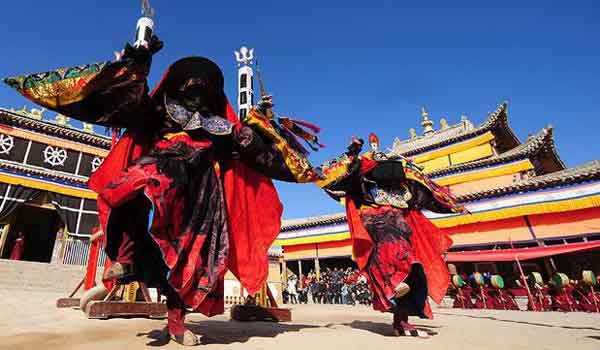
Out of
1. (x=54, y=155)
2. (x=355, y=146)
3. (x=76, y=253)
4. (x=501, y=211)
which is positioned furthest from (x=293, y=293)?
(x=54, y=155)

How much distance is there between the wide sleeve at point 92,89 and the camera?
2.37 m

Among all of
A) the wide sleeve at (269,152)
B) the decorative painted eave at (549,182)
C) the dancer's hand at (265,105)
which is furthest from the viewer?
the decorative painted eave at (549,182)

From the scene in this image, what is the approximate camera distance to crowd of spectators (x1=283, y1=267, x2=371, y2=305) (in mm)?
14666

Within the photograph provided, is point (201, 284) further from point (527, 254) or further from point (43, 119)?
point (43, 119)

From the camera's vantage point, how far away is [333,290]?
15.8 meters

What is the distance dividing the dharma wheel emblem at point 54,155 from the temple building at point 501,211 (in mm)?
13072

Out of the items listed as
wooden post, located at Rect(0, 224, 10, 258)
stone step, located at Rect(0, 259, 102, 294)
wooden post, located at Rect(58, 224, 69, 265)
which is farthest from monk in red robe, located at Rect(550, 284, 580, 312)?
wooden post, located at Rect(0, 224, 10, 258)

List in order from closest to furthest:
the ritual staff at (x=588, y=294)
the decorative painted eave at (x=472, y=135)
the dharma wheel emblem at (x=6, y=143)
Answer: the ritual staff at (x=588, y=294)
the dharma wheel emblem at (x=6, y=143)
the decorative painted eave at (x=472, y=135)

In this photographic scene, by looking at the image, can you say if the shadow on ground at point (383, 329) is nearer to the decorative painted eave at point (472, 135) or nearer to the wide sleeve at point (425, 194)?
the wide sleeve at point (425, 194)

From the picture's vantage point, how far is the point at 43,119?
17.5m

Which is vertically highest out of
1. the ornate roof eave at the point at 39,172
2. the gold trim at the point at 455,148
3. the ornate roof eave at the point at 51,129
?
the ornate roof eave at the point at 51,129

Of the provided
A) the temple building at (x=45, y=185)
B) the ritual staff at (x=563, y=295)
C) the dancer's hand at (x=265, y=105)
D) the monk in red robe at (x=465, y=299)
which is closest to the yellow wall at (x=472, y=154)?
the monk in red robe at (x=465, y=299)

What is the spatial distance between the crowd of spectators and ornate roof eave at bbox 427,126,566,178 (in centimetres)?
815

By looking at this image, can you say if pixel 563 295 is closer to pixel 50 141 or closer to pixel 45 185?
pixel 45 185
